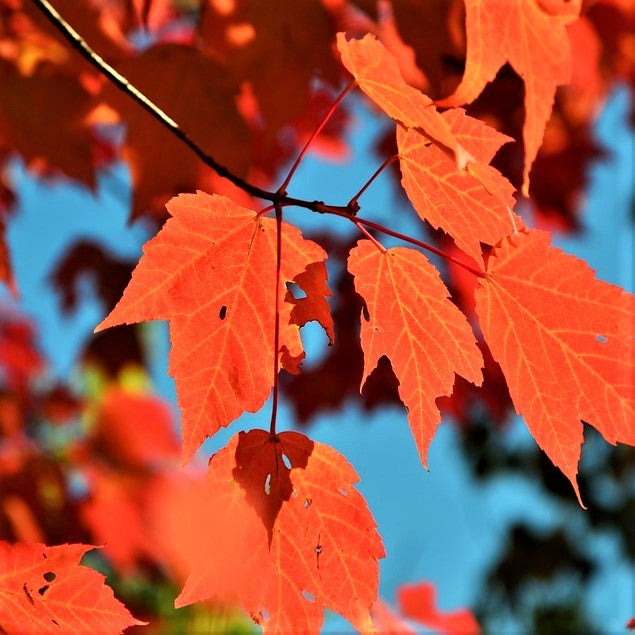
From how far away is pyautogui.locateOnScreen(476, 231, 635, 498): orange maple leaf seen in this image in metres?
0.55

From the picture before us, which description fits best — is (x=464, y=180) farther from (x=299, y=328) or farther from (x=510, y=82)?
(x=510, y=82)

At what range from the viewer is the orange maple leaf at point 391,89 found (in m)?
0.45

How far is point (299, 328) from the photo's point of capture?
0.57 m

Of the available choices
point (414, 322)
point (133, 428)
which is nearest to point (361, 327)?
point (414, 322)

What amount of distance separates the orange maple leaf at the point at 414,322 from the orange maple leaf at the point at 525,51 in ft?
0.37

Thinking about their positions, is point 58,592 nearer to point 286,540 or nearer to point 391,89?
point 286,540

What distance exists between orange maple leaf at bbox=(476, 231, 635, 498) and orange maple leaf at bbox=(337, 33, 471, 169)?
0.12 meters

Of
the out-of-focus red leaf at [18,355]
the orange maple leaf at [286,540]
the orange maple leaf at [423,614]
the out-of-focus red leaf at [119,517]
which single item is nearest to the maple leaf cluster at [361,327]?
the orange maple leaf at [286,540]

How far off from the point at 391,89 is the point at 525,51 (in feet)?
0.71

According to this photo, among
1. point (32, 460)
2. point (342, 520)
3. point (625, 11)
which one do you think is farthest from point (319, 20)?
point (32, 460)

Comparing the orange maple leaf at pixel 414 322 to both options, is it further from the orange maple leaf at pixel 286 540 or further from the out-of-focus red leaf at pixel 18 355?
the out-of-focus red leaf at pixel 18 355

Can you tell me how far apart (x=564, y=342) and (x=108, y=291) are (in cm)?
171

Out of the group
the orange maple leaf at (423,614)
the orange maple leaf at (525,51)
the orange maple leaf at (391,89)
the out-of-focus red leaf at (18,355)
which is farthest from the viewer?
the out-of-focus red leaf at (18,355)

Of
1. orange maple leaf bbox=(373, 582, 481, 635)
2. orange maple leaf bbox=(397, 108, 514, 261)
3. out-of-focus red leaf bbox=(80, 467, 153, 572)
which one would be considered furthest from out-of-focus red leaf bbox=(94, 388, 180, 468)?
orange maple leaf bbox=(397, 108, 514, 261)
